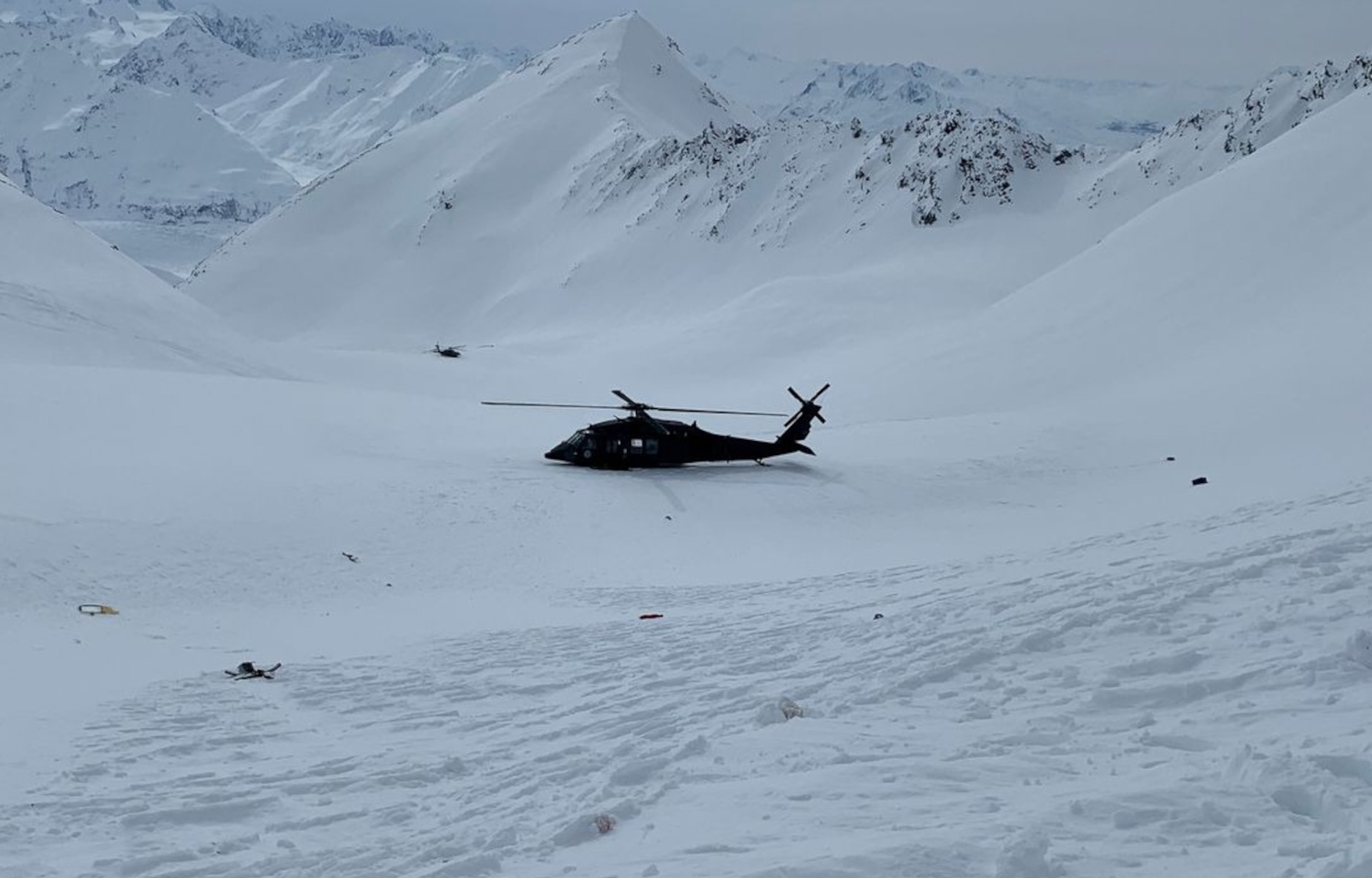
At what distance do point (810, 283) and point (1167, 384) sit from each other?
145 feet

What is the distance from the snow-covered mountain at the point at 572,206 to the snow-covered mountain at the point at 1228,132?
24.5 feet

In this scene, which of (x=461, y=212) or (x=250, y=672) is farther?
(x=461, y=212)

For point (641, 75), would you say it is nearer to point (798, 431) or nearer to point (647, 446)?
point (798, 431)

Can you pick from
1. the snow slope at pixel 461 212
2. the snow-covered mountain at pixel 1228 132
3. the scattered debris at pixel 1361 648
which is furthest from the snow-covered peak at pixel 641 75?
the scattered debris at pixel 1361 648

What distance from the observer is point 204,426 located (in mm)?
25984

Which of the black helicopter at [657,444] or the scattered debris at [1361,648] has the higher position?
the black helicopter at [657,444]

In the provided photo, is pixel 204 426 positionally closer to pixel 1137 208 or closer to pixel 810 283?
pixel 810 283

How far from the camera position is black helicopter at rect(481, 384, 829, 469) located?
2798 cm

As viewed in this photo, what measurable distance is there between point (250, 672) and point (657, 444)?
51.0ft

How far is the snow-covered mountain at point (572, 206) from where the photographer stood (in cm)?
10450

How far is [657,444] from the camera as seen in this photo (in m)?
28.5

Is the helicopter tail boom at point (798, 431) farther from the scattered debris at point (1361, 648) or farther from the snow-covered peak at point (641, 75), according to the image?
the snow-covered peak at point (641, 75)

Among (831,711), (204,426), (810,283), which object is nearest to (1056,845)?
(831,711)

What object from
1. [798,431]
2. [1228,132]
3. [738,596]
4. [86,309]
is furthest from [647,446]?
[1228,132]
